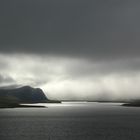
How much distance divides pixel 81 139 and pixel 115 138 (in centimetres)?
1021

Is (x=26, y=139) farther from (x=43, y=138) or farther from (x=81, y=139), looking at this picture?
(x=81, y=139)

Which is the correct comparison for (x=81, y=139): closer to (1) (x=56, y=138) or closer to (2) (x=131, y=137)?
(1) (x=56, y=138)

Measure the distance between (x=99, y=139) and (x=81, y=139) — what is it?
17.0 feet

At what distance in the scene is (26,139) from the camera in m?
90.8

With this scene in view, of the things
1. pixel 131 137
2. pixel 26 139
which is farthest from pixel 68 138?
pixel 131 137

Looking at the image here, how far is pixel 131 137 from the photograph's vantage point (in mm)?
96625

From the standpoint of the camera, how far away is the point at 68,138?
94.4m

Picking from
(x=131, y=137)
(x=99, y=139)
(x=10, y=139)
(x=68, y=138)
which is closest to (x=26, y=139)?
(x=10, y=139)

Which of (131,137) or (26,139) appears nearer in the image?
(26,139)

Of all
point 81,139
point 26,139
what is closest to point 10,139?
point 26,139

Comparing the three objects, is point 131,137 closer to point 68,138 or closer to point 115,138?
point 115,138

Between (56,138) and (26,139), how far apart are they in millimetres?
8857

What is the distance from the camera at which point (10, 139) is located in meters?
90.9

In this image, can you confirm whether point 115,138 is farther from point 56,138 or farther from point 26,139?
point 26,139
